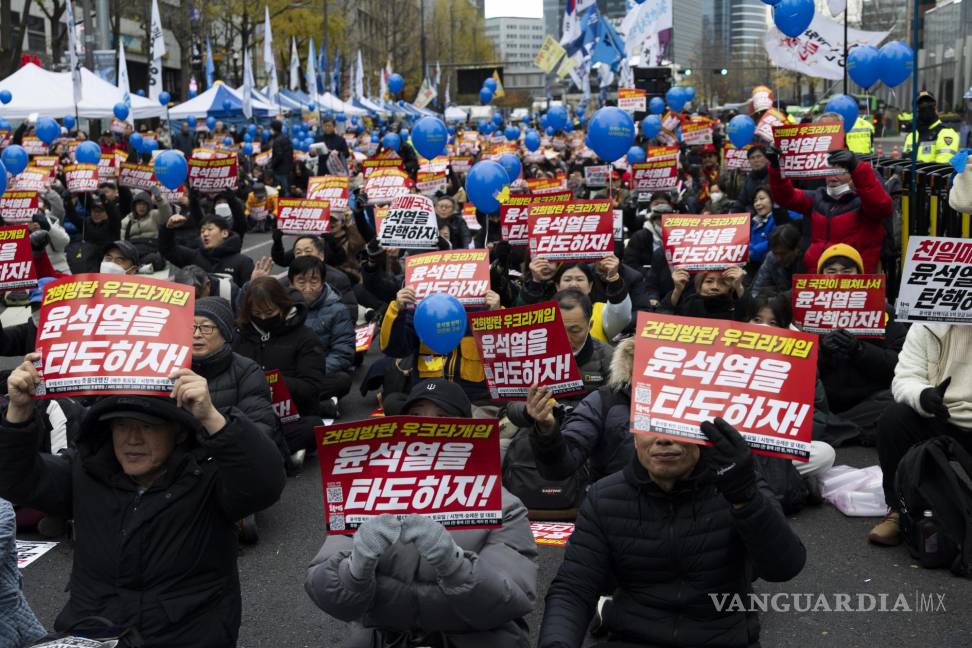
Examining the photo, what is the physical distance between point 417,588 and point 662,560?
2.69 feet

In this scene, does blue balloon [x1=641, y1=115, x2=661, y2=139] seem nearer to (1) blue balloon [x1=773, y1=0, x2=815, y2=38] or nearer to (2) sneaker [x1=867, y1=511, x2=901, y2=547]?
(1) blue balloon [x1=773, y1=0, x2=815, y2=38]

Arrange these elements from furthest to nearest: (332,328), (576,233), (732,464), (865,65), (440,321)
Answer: (865,65) < (332,328) < (576,233) < (440,321) < (732,464)

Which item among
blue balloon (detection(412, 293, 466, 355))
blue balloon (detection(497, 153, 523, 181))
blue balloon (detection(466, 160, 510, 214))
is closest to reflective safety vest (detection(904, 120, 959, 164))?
blue balloon (detection(497, 153, 523, 181))

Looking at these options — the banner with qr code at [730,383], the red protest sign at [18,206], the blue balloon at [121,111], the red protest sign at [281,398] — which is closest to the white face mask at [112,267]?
the red protest sign at [281,398]

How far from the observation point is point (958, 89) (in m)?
26.3

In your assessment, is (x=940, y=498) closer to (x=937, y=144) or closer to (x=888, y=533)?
(x=888, y=533)

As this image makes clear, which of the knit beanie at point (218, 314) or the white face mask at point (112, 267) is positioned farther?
the white face mask at point (112, 267)

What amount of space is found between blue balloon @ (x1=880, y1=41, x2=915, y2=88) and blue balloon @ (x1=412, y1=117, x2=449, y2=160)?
6282 millimetres

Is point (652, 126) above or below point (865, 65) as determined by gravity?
below

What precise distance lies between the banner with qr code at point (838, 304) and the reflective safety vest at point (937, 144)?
5.99 meters

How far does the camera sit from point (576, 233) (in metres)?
8.77

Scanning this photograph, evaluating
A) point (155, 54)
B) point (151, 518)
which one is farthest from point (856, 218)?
point (155, 54)

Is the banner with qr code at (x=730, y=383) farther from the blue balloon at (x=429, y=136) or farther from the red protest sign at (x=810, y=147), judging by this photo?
the blue balloon at (x=429, y=136)

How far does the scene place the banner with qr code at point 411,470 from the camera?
3822mm
